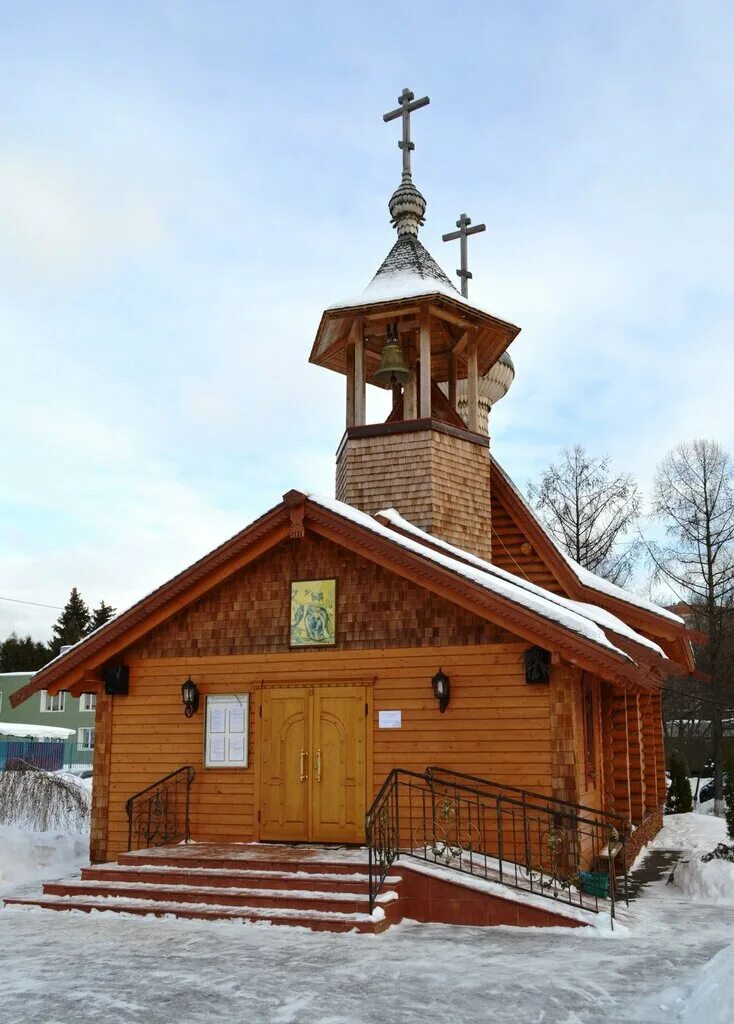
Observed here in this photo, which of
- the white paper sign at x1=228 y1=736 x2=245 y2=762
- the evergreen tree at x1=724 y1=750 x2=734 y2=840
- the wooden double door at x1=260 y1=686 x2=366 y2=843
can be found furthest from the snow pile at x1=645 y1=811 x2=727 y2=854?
the white paper sign at x1=228 y1=736 x2=245 y2=762

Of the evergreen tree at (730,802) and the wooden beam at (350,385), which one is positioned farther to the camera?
the wooden beam at (350,385)

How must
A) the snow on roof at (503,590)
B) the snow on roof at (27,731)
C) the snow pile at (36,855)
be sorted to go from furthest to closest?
1. the snow on roof at (27,731)
2. the snow pile at (36,855)
3. the snow on roof at (503,590)

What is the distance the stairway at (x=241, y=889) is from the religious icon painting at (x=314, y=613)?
2.46 meters

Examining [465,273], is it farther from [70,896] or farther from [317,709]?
[70,896]

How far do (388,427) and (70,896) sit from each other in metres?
7.87

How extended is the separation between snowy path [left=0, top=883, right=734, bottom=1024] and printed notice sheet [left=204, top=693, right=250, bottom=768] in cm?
270

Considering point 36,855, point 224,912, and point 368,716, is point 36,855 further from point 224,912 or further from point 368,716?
point 368,716

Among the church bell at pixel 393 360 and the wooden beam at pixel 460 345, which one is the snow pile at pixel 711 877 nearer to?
the church bell at pixel 393 360

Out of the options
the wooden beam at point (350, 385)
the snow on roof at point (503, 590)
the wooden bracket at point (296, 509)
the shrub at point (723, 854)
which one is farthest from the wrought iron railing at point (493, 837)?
the wooden beam at point (350, 385)

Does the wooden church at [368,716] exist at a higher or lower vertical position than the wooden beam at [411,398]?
lower

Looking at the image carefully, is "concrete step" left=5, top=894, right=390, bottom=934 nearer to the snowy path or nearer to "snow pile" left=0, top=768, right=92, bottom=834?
the snowy path

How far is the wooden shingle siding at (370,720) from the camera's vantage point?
10766 mm

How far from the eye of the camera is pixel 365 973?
7395 mm

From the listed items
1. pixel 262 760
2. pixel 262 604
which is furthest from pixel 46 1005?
pixel 262 604
